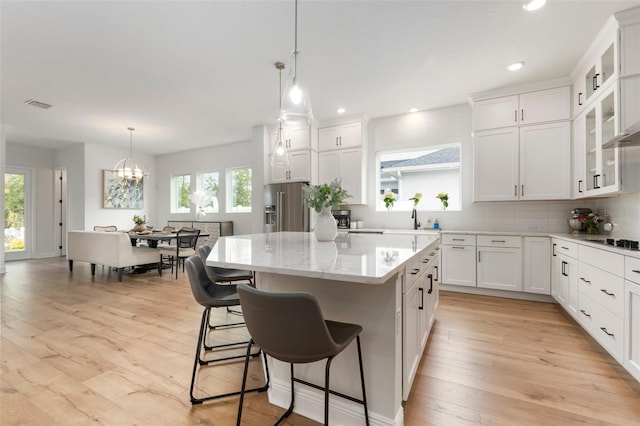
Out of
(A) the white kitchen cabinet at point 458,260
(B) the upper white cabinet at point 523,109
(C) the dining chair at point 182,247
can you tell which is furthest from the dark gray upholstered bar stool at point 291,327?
(C) the dining chair at point 182,247

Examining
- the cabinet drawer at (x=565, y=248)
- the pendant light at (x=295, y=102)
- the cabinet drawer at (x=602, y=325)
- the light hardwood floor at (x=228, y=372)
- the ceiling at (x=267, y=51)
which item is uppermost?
the ceiling at (x=267, y=51)

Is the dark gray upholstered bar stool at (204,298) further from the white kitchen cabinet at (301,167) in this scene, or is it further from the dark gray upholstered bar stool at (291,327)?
the white kitchen cabinet at (301,167)

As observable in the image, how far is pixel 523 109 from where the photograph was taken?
3736mm

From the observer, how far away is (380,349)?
1.40 metres

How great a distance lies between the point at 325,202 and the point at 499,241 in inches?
108

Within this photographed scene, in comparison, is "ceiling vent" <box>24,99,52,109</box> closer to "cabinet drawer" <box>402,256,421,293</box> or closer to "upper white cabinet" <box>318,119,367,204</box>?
"upper white cabinet" <box>318,119,367,204</box>

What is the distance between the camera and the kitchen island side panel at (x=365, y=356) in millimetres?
1380

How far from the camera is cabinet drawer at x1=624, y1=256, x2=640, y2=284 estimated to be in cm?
183

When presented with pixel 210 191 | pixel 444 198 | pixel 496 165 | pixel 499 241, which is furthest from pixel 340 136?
pixel 210 191

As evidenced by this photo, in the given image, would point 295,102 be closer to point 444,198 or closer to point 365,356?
point 365,356

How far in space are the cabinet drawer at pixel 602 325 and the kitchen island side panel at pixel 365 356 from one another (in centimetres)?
180

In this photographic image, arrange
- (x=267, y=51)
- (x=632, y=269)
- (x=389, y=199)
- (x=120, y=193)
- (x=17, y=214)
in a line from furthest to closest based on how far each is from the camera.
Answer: (x=120, y=193) → (x=17, y=214) → (x=389, y=199) → (x=267, y=51) → (x=632, y=269)

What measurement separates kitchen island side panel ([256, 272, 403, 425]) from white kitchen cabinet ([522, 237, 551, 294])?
9.98ft

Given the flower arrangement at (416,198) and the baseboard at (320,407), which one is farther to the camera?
the flower arrangement at (416,198)
